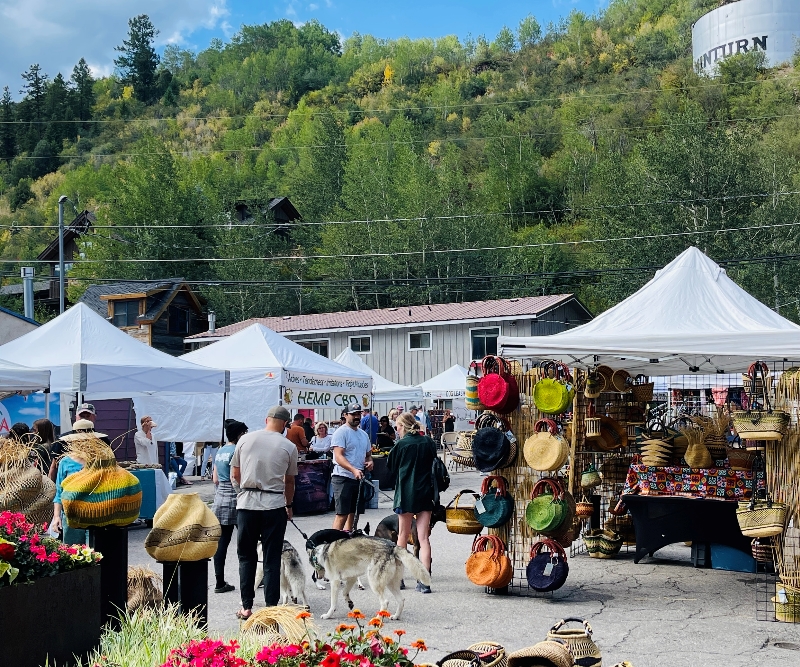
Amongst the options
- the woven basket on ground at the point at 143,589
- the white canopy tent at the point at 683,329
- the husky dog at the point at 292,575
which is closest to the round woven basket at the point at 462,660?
the woven basket on ground at the point at 143,589

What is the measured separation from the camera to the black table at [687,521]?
1097cm

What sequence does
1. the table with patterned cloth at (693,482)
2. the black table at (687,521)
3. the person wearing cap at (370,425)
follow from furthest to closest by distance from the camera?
the person wearing cap at (370,425)
the black table at (687,521)
the table with patterned cloth at (693,482)

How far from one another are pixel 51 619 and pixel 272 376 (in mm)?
13145

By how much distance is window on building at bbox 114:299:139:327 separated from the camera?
50.2m

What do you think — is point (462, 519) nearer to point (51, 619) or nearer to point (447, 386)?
point (51, 619)

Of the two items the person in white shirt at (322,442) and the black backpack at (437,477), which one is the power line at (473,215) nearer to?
the person in white shirt at (322,442)

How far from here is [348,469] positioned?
11.7 metres

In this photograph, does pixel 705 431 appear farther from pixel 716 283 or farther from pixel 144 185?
pixel 144 185

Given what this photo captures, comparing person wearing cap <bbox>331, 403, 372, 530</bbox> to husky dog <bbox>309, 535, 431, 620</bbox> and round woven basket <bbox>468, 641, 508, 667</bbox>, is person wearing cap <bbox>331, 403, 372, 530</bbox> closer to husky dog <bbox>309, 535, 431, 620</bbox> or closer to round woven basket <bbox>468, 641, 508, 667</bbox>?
husky dog <bbox>309, 535, 431, 620</bbox>

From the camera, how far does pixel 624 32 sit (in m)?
119

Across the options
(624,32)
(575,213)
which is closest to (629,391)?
(575,213)

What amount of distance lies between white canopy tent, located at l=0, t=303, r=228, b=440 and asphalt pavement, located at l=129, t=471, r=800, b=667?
372 cm

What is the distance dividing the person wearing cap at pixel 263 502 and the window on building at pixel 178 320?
1759 inches

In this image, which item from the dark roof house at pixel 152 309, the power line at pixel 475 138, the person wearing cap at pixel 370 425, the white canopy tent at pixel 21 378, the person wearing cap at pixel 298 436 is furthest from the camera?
the power line at pixel 475 138
